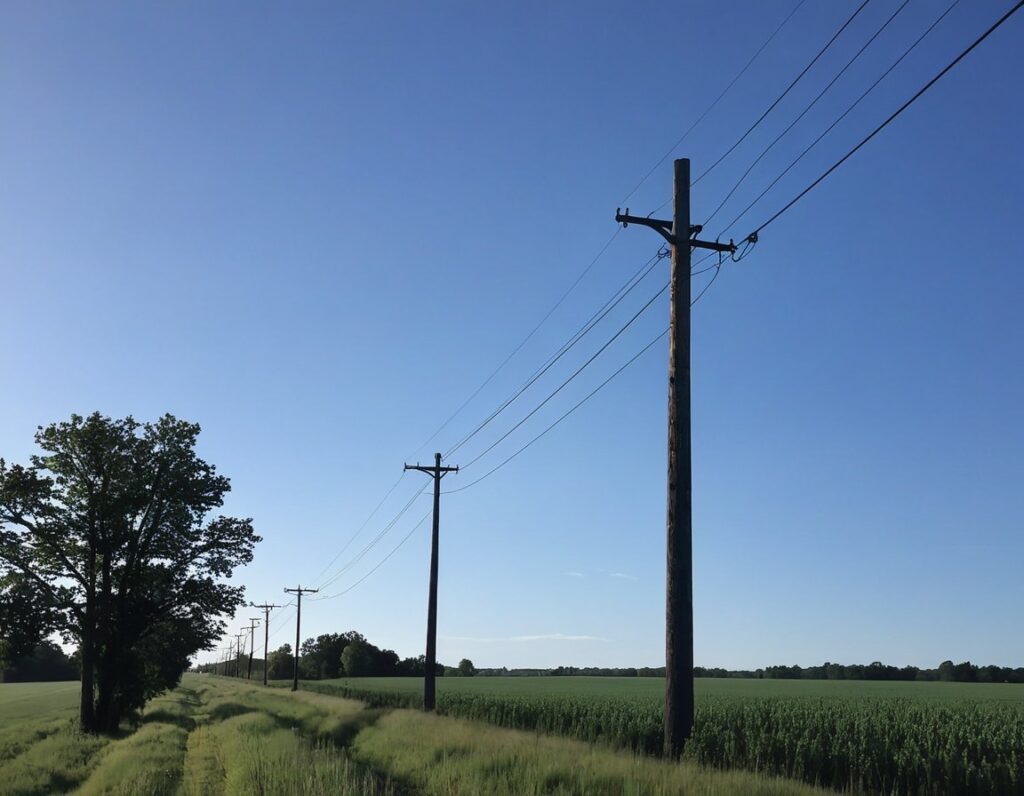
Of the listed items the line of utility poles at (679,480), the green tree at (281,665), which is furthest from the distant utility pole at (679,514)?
the green tree at (281,665)

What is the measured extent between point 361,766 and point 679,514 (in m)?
10.4

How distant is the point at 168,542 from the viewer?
39656 mm

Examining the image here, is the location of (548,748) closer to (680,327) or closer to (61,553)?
(680,327)

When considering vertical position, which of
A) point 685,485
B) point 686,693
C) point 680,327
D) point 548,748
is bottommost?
point 548,748

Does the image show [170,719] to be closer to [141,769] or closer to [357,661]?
[141,769]

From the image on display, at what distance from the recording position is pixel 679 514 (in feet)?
42.4

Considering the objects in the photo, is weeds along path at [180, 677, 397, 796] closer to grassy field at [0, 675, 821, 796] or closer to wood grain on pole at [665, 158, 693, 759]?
grassy field at [0, 675, 821, 796]

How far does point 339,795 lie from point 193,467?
30250 mm

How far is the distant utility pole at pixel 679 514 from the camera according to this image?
12.6 m

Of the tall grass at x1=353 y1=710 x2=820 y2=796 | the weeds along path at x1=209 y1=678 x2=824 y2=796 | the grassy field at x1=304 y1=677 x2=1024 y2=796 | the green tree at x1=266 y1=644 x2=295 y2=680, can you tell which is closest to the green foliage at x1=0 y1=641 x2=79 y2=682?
the green tree at x1=266 y1=644 x2=295 y2=680

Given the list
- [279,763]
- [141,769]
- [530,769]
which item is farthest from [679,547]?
[141,769]

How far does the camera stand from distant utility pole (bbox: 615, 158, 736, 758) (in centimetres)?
1258

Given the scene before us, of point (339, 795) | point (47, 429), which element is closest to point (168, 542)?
point (47, 429)

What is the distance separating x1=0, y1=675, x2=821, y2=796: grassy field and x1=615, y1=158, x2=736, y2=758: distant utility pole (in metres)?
0.88
